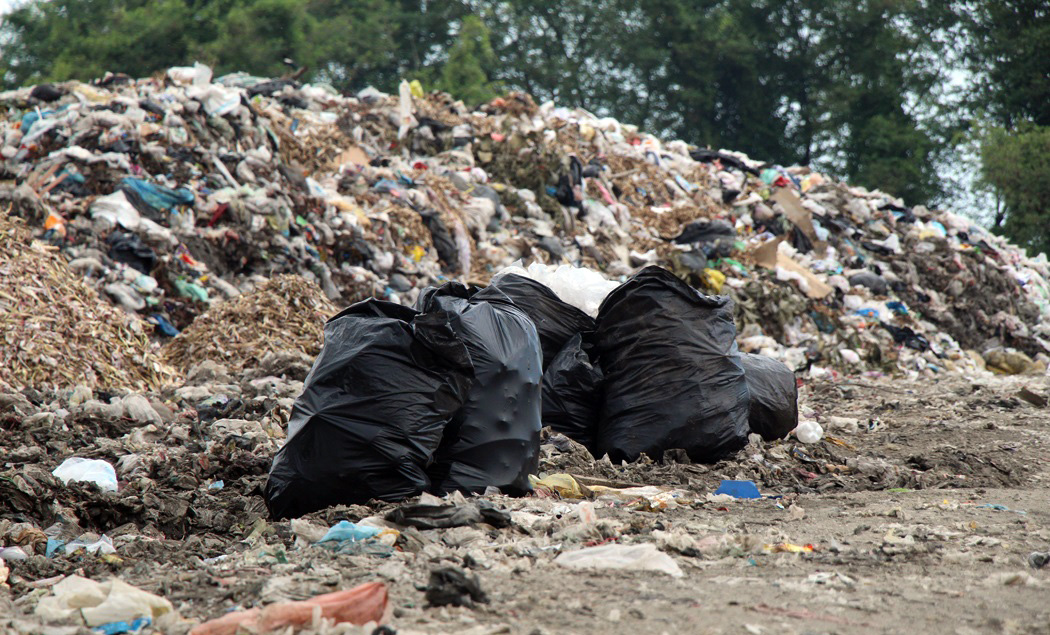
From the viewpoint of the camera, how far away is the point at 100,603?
1970 millimetres

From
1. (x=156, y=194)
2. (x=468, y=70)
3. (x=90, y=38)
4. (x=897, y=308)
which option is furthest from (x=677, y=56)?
(x=156, y=194)

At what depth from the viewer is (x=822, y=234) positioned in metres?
Answer: 11.0

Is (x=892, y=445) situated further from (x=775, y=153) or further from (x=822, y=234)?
(x=775, y=153)

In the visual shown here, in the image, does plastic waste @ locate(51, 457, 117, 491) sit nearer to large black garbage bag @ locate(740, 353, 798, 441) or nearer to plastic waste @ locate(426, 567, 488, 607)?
plastic waste @ locate(426, 567, 488, 607)

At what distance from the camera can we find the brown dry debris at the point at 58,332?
499cm

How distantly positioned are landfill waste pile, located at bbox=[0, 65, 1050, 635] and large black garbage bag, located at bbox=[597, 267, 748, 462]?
12 millimetres

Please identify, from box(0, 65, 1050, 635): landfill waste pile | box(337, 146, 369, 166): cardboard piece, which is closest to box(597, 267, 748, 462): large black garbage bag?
box(0, 65, 1050, 635): landfill waste pile

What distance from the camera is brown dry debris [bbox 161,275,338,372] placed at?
576cm

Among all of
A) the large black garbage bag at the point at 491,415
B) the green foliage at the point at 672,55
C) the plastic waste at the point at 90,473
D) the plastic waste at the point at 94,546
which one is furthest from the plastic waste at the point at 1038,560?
the green foliage at the point at 672,55

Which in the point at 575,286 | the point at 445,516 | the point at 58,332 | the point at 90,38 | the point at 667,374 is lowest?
the point at 58,332

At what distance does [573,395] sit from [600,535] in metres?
1.43

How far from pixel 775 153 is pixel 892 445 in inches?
917

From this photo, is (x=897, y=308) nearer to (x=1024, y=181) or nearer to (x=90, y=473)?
(x=90, y=473)

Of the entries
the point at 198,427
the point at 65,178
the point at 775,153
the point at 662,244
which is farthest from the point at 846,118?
the point at 198,427
